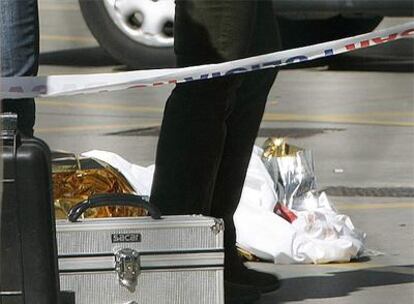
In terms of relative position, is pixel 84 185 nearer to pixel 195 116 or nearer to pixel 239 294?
pixel 195 116

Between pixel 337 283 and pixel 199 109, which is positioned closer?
pixel 199 109

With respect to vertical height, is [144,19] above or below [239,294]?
above

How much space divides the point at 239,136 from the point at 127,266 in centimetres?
→ 91

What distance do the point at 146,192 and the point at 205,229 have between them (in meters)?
1.10

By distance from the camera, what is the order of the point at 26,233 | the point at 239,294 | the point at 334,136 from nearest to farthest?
the point at 26,233 < the point at 239,294 < the point at 334,136

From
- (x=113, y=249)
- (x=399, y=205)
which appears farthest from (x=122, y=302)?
(x=399, y=205)

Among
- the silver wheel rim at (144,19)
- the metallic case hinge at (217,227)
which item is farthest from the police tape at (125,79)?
the silver wheel rim at (144,19)

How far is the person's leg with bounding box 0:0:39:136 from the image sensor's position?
3.92 meters

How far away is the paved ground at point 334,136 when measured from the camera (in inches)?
182

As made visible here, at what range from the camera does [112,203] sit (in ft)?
11.6

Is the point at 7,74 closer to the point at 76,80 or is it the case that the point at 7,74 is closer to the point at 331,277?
the point at 76,80

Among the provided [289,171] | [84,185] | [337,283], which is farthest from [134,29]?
[84,185]

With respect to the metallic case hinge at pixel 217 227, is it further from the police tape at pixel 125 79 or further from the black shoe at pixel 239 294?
the black shoe at pixel 239 294

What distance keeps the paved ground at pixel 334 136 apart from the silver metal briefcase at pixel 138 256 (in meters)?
0.83
